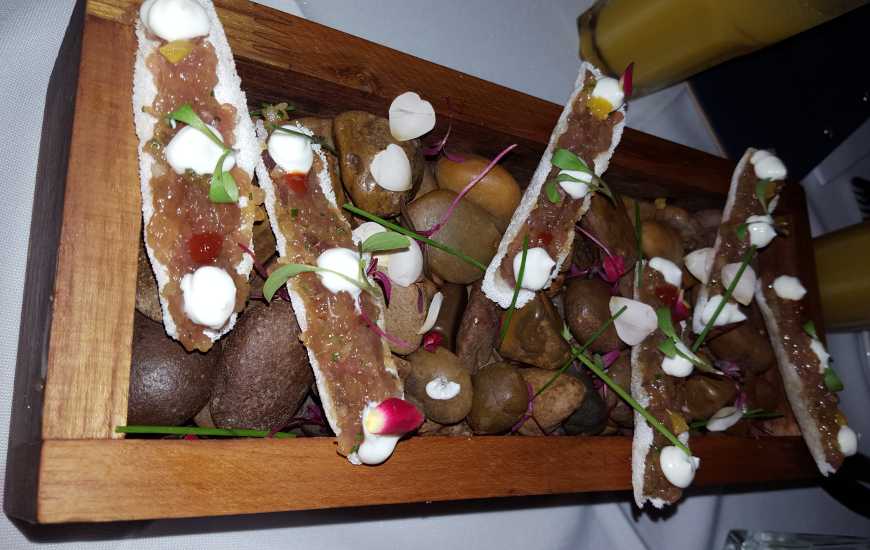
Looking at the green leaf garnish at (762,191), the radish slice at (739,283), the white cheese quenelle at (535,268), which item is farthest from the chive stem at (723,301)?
the white cheese quenelle at (535,268)

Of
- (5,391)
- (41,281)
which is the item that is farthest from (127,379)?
(5,391)

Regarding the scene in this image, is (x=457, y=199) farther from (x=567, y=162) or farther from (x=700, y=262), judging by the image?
(x=700, y=262)

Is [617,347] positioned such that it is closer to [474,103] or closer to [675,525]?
[474,103]

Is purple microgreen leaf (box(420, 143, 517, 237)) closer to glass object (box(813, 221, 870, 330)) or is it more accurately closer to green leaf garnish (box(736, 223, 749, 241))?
green leaf garnish (box(736, 223, 749, 241))

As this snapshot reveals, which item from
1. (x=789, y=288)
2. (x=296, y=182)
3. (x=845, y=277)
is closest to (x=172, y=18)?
(x=296, y=182)

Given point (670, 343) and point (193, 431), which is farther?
point (670, 343)

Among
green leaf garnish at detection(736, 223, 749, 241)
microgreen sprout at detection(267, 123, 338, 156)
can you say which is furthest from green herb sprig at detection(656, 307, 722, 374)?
microgreen sprout at detection(267, 123, 338, 156)
